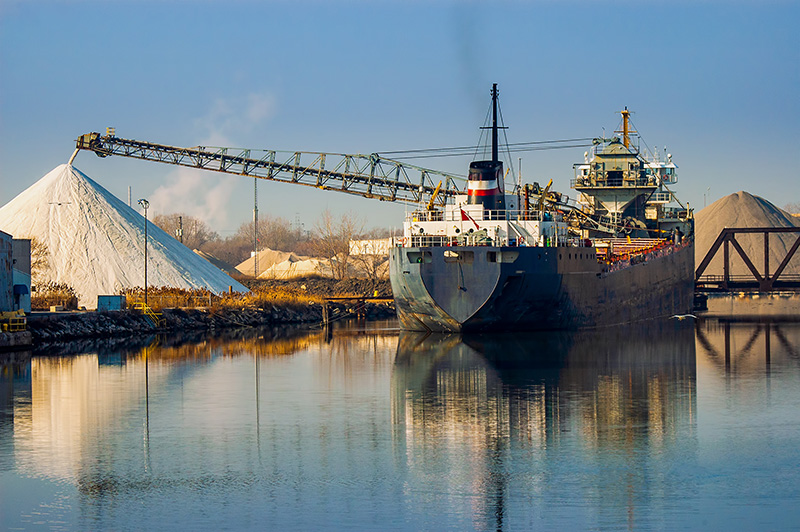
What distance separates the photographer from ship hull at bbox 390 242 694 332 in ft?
136

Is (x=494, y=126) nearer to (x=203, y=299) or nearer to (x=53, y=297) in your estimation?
(x=203, y=299)

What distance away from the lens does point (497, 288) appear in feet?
136

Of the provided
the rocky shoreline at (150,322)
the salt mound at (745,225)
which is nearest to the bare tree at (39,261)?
the rocky shoreline at (150,322)

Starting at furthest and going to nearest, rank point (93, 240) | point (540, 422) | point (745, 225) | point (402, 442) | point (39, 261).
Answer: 1. point (745, 225)
2. point (93, 240)
3. point (39, 261)
4. point (540, 422)
5. point (402, 442)

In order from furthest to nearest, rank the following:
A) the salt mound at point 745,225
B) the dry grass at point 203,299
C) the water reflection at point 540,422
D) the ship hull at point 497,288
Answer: the salt mound at point 745,225 < the dry grass at point 203,299 < the ship hull at point 497,288 < the water reflection at point 540,422

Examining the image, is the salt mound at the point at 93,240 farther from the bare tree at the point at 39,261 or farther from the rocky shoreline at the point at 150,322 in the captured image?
the rocky shoreline at the point at 150,322

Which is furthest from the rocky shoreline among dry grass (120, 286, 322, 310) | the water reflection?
the water reflection

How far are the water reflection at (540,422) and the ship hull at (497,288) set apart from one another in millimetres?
3418

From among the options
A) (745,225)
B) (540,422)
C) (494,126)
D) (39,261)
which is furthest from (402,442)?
(745,225)

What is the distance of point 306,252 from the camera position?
505ft

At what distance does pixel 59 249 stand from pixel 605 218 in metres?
34.6

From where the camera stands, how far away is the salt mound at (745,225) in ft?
468

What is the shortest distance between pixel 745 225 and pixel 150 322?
119 meters

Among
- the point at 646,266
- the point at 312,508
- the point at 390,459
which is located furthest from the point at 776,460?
the point at 646,266
